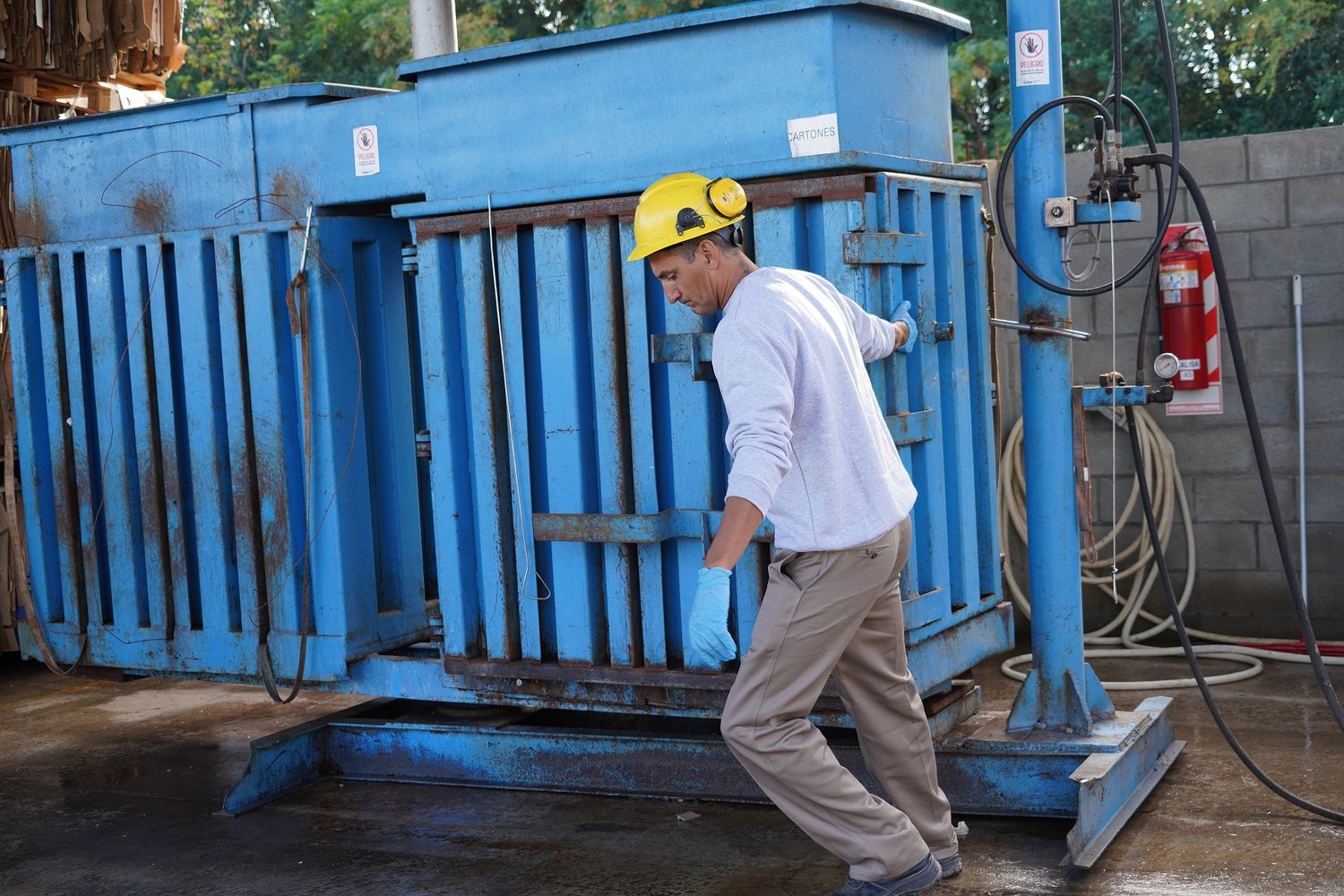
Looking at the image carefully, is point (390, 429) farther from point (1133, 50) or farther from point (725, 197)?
point (1133, 50)

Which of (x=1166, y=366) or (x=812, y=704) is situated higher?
(x=1166, y=366)

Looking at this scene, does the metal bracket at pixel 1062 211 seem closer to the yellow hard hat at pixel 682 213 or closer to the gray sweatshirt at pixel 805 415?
the gray sweatshirt at pixel 805 415

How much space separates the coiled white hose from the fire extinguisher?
1.03 ft

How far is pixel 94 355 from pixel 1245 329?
505cm

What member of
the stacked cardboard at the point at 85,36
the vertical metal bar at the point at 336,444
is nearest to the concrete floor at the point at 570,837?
the vertical metal bar at the point at 336,444

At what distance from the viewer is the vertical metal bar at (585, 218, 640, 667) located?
438cm

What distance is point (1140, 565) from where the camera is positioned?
630 cm

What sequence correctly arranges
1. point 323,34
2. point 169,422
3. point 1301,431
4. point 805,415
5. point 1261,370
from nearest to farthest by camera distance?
point 805,415 → point 169,422 → point 1301,431 → point 1261,370 → point 323,34

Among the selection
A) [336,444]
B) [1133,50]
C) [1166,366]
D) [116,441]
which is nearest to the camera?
[336,444]

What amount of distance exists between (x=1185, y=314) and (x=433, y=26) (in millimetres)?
4279

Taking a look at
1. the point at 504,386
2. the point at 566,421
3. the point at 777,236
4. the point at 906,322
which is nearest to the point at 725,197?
the point at 777,236

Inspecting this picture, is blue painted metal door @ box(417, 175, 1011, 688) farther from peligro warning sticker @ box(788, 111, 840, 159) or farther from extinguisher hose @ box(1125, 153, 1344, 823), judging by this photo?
extinguisher hose @ box(1125, 153, 1344, 823)

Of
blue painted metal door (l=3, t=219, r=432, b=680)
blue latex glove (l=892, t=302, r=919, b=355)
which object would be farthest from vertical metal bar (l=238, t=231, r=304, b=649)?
blue latex glove (l=892, t=302, r=919, b=355)

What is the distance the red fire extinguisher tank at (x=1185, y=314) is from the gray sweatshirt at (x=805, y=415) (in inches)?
124
